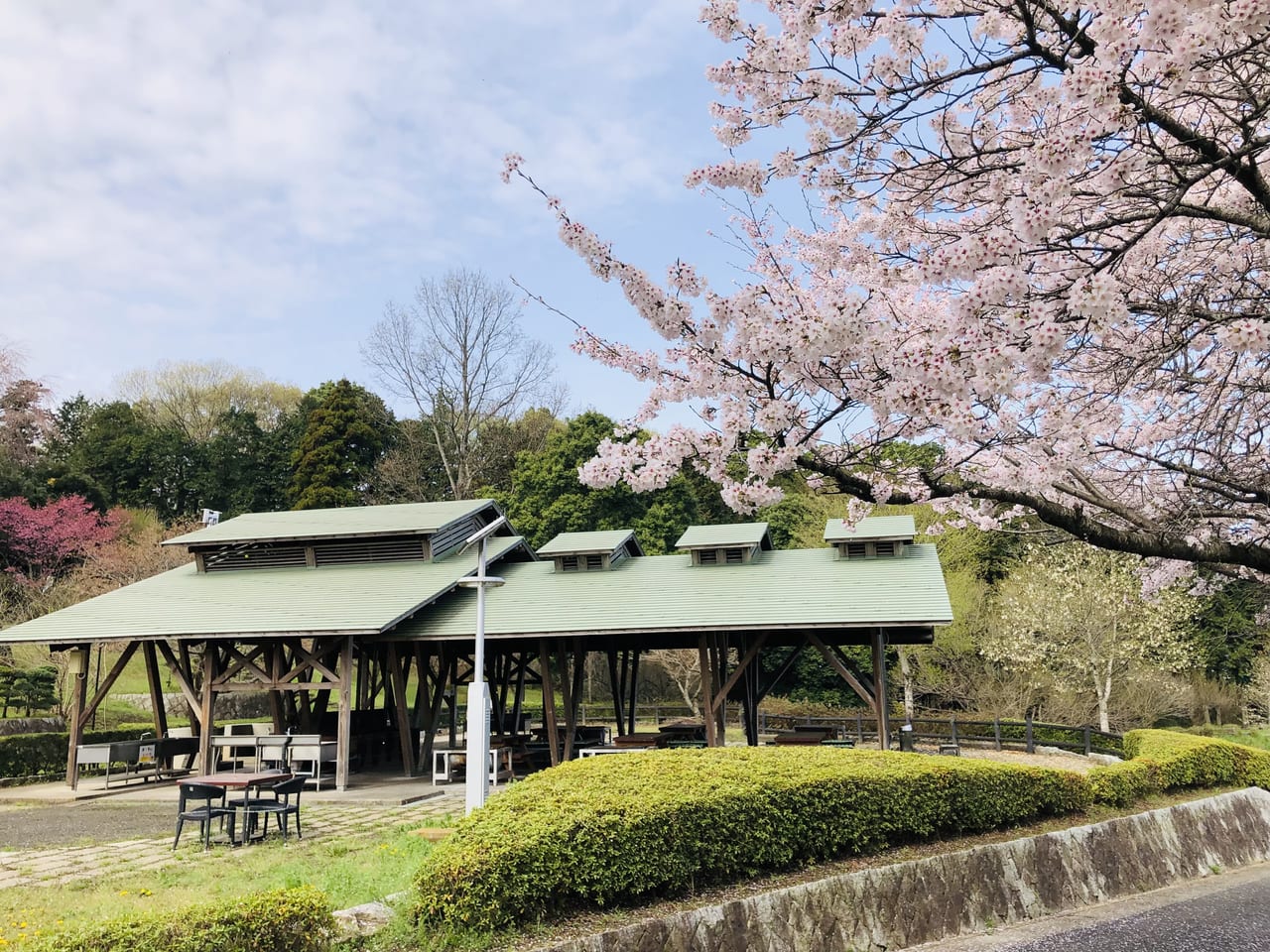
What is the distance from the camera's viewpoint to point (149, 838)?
984 centimetres

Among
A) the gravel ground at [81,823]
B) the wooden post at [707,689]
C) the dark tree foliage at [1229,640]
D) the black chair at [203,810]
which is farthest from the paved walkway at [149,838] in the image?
the dark tree foliage at [1229,640]

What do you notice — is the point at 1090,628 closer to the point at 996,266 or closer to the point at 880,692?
the point at 880,692

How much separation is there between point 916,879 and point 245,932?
464 centimetres

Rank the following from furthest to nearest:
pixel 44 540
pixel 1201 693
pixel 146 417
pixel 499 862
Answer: pixel 146 417, pixel 44 540, pixel 1201 693, pixel 499 862

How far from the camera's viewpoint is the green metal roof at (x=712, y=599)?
13.3 m

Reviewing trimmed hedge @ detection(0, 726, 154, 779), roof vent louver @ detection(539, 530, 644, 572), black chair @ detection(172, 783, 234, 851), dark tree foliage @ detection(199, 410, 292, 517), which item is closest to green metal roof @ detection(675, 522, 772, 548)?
roof vent louver @ detection(539, 530, 644, 572)

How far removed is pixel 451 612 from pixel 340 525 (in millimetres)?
4525

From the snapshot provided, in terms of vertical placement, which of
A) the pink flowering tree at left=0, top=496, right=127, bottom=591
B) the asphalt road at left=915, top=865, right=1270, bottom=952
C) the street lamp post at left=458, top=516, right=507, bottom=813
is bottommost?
the asphalt road at left=915, top=865, right=1270, bottom=952

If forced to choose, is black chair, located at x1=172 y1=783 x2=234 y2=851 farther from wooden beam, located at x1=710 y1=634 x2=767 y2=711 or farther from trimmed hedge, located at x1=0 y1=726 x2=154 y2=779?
trimmed hedge, located at x1=0 y1=726 x2=154 y2=779

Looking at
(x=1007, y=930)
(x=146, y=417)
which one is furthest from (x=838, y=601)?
(x=146, y=417)

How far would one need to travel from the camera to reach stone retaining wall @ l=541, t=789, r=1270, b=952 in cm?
530

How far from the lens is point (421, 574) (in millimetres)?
16875

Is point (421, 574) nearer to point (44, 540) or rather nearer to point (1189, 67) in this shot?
point (1189, 67)

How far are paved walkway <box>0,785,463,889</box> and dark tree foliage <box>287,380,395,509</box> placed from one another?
65.7 feet
